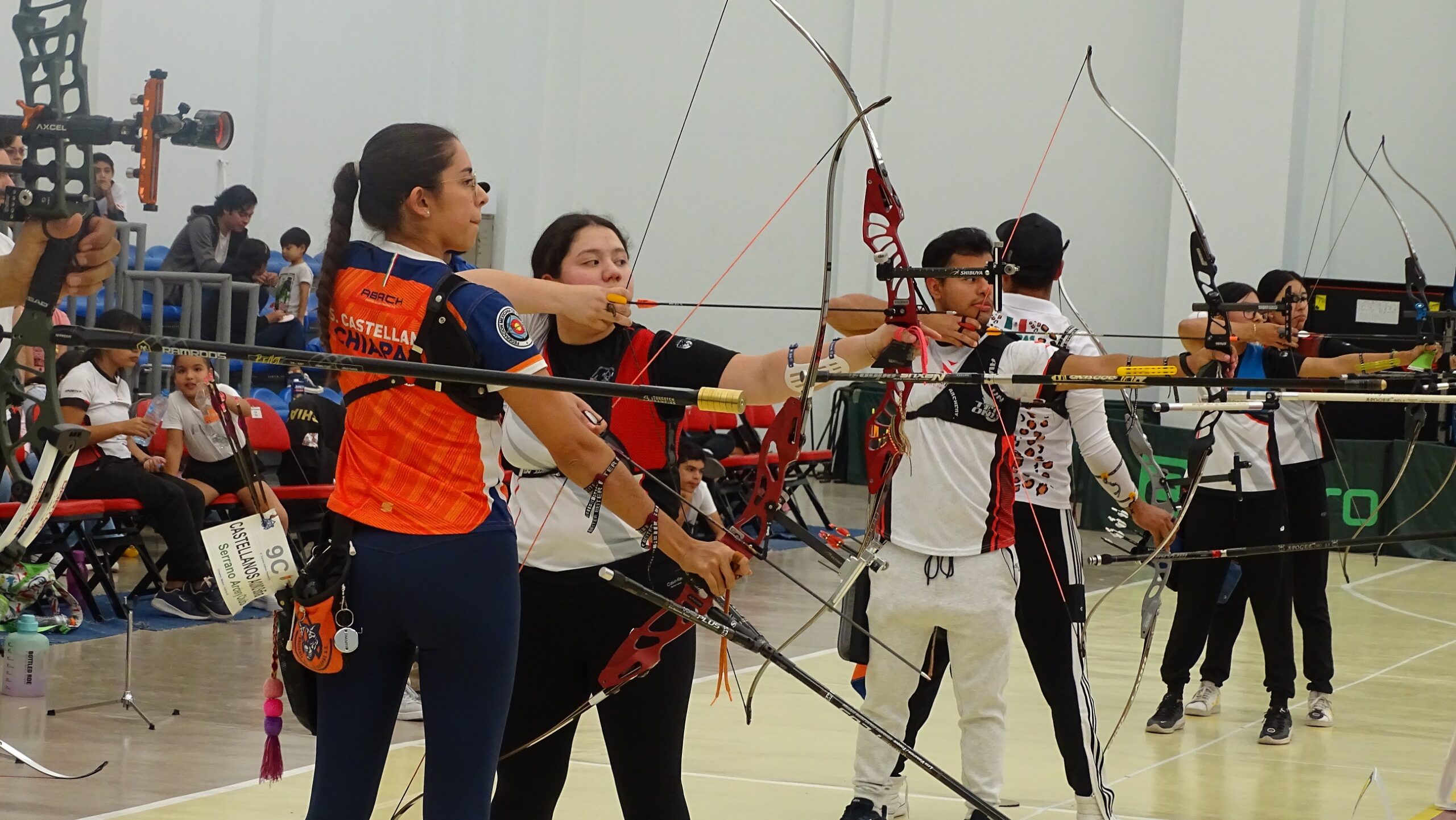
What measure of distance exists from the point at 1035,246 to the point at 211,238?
21.5ft

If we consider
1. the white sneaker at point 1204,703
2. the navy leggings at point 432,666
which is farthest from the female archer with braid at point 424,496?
the white sneaker at point 1204,703

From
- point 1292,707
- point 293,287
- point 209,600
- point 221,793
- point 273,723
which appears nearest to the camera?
point 273,723

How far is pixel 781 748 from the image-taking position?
4.34 metres

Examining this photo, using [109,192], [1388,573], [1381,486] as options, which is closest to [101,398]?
[109,192]

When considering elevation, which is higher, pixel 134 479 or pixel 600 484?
pixel 600 484

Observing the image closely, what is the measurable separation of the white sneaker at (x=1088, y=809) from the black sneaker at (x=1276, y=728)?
62.1 inches

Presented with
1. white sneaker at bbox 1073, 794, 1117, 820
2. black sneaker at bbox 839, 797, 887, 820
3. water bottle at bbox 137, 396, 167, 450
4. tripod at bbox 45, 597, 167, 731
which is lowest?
tripod at bbox 45, 597, 167, 731

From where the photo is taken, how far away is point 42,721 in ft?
14.1

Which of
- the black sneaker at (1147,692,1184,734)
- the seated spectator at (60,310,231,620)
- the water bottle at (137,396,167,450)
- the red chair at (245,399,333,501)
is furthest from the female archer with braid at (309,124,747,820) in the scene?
the red chair at (245,399,333,501)

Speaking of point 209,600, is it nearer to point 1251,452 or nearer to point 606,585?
point 1251,452

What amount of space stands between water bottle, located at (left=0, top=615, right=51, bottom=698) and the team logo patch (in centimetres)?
331

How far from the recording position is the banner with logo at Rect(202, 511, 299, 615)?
1956 millimetres

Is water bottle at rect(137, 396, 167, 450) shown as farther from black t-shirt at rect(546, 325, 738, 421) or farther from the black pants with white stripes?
black t-shirt at rect(546, 325, 738, 421)

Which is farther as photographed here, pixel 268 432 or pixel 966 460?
pixel 268 432
